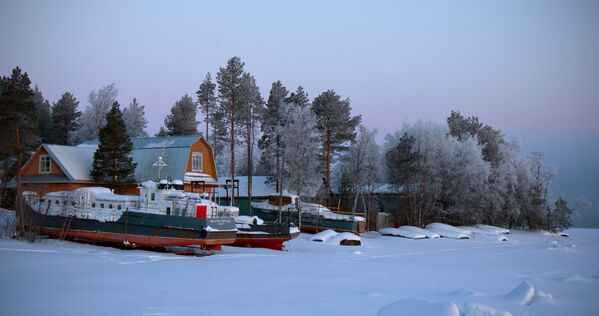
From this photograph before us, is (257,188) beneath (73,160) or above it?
beneath

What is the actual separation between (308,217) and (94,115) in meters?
28.7

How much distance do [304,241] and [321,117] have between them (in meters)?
18.7

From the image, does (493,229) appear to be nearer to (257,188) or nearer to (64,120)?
(257,188)

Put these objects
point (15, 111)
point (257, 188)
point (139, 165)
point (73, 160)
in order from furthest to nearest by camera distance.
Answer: point (257, 188), point (139, 165), point (73, 160), point (15, 111)

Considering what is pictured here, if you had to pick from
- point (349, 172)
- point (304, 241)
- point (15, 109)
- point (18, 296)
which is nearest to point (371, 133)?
point (349, 172)

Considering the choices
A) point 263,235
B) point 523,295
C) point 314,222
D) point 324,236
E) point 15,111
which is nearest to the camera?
point 523,295

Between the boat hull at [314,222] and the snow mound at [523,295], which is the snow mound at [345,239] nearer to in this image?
the boat hull at [314,222]

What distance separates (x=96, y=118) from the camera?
5762cm

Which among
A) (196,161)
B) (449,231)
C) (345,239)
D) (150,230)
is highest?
(196,161)

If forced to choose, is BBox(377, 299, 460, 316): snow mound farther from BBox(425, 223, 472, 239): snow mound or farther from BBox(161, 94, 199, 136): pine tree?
BBox(161, 94, 199, 136): pine tree

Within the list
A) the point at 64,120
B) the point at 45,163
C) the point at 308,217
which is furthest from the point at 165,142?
the point at 64,120

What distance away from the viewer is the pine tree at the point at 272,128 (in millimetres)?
49944

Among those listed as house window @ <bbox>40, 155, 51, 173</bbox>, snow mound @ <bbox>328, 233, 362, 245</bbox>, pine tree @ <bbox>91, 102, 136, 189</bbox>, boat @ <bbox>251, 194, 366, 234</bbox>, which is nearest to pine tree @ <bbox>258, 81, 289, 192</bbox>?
boat @ <bbox>251, 194, 366, 234</bbox>

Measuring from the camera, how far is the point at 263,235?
3133 centimetres
